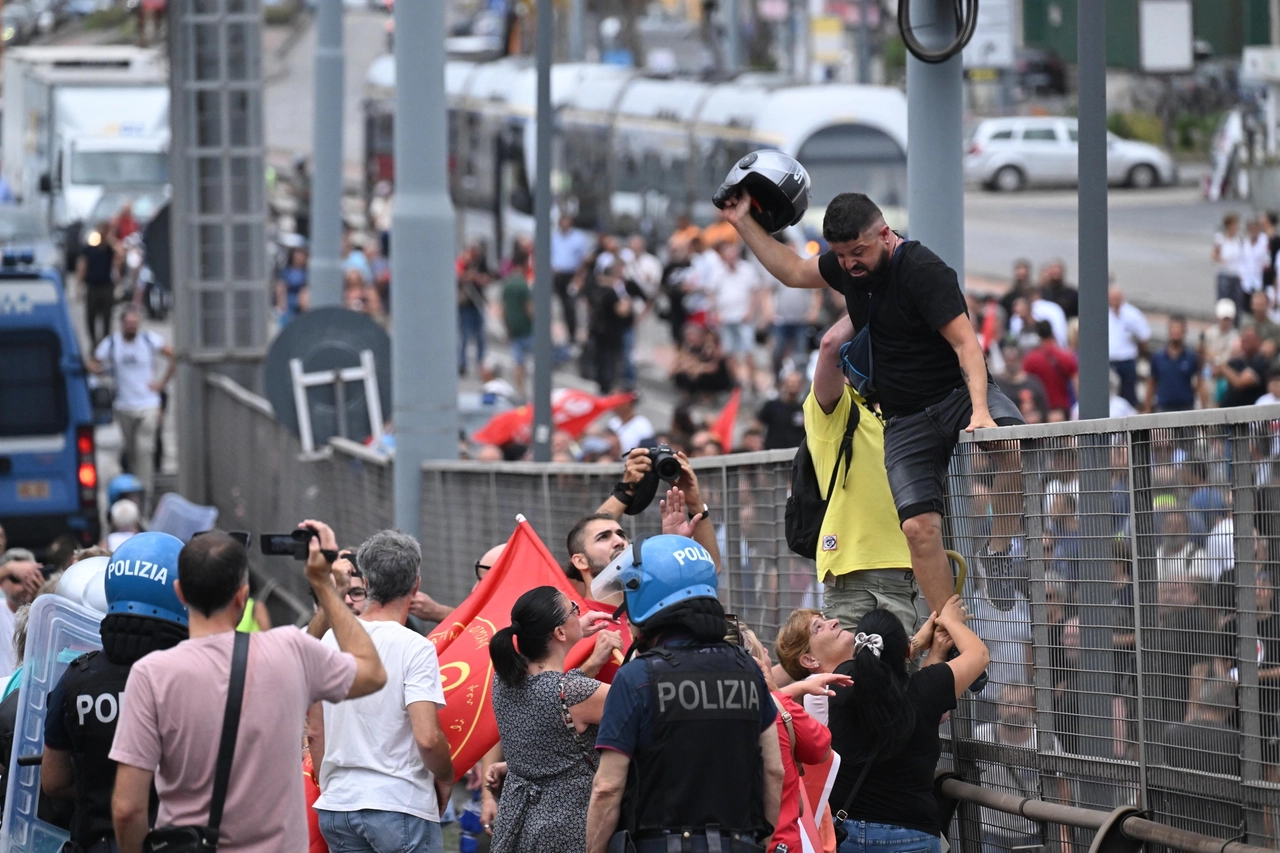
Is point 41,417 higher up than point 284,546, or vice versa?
point 41,417

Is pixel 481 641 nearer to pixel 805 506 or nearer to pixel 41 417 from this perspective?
pixel 805 506

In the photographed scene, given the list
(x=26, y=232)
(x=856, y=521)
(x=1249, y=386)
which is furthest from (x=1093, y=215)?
(x=26, y=232)

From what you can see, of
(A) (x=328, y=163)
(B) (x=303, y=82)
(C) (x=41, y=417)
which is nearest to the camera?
(C) (x=41, y=417)

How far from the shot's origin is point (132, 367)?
21.8 m

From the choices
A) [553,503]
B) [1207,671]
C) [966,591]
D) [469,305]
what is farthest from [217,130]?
[1207,671]

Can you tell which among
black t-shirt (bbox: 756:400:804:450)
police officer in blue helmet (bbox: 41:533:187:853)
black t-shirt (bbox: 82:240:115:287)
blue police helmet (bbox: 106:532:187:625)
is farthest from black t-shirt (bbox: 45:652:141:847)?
black t-shirt (bbox: 82:240:115:287)

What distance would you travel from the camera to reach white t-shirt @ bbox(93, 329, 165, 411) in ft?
71.3

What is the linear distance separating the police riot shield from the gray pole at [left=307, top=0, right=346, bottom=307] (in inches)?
549

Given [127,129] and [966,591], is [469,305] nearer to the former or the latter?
[127,129]

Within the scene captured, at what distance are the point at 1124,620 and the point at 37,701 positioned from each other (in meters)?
3.28

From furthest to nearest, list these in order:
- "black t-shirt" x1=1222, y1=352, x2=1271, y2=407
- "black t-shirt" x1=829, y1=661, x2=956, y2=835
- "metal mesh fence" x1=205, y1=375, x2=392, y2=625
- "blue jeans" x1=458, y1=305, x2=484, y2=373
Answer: "blue jeans" x1=458, y1=305, x2=484, y2=373, "black t-shirt" x1=1222, y1=352, x2=1271, y2=407, "metal mesh fence" x1=205, y1=375, x2=392, y2=625, "black t-shirt" x1=829, y1=661, x2=956, y2=835

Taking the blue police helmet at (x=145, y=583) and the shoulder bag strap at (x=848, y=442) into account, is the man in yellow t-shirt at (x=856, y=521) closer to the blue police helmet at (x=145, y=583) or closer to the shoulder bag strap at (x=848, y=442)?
the shoulder bag strap at (x=848, y=442)

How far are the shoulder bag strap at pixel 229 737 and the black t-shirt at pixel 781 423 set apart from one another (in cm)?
1216

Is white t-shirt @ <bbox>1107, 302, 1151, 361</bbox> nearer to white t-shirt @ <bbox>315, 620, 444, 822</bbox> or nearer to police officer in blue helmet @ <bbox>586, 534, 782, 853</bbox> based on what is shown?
Result: white t-shirt @ <bbox>315, 620, 444, 822</bbox>
